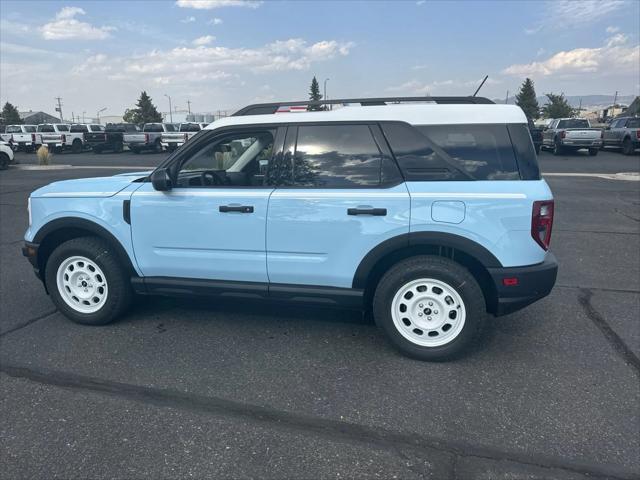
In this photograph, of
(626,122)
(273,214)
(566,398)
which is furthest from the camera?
(626,122)

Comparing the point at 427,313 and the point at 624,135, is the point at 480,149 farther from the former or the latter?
the point at 624,135

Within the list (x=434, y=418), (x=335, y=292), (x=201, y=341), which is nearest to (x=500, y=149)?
(x=335, y=292)

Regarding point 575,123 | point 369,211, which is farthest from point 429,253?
point 575,123

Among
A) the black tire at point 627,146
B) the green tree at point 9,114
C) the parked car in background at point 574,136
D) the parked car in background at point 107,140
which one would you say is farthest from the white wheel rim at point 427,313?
the green tree at point 9,114

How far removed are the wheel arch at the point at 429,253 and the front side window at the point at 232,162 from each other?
107 cm

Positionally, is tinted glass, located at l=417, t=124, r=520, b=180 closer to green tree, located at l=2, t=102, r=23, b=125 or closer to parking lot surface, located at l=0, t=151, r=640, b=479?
parking lot surface, located at l=0, t=151, r=640, b=479

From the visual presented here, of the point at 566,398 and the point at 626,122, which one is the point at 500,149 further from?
the point at 626,122

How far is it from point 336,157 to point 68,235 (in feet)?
8.40

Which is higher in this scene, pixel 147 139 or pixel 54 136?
pixel 54 136

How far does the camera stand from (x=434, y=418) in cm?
303

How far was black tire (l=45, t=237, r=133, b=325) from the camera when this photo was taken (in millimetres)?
4297

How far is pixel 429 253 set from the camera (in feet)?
12.3

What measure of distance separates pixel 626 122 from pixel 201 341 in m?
27.0

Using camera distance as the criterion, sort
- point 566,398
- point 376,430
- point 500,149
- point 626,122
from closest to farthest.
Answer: point 376,430 → point 566,398 → point 500,149 → point 626,122
